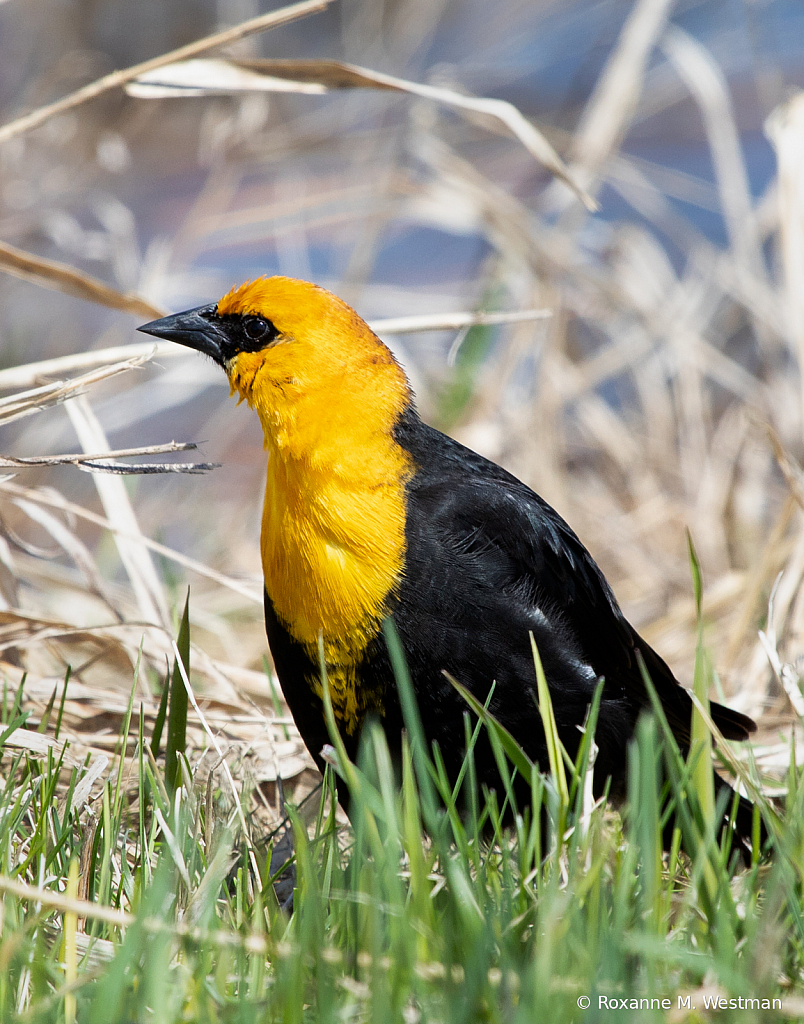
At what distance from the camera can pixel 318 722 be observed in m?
2.19

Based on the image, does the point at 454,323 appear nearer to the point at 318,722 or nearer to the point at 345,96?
the point at 318,722

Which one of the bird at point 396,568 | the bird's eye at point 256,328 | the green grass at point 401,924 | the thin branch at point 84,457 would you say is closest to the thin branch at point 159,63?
the bird at point 396,568

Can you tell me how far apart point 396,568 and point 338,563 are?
12cm

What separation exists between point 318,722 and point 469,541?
0.50 metres

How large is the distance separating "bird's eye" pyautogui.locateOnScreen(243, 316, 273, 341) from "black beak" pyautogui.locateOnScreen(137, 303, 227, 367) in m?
0.07

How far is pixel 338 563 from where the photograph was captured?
2.16m

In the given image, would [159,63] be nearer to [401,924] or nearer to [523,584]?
[523,584]

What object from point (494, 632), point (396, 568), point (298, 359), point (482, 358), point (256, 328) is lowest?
point (494, 632)

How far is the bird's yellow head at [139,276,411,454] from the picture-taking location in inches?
89.7

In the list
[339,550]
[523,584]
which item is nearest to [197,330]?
[339,550]

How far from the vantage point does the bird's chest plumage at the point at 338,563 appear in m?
2.13

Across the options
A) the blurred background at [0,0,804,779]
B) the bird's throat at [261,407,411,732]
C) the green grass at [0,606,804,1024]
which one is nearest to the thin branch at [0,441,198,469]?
the bird's throat at [261,407,411,732]

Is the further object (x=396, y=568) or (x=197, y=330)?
(x=197, y=330)

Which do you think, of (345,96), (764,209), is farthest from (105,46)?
(764,209)
